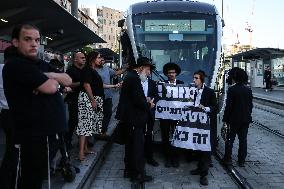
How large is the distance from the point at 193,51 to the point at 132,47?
1448 mm

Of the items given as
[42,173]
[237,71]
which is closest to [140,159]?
[237,71]

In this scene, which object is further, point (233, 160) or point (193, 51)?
point (193, 51)

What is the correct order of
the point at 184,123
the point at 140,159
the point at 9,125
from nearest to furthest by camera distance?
1. the point at 9,125
2. the point at 140,159
3. the point at 184,123

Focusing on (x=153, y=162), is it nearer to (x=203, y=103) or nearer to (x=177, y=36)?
(x=203, y=103)

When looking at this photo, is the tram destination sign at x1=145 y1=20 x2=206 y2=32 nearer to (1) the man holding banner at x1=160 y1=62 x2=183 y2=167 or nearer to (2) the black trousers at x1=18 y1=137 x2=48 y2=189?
(1) the man holding banner at x1=160 y1=62 x2=183 y2=167

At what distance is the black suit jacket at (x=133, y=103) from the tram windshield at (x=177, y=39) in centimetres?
312

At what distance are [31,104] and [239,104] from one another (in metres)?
4.83

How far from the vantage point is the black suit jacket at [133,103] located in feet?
20.2

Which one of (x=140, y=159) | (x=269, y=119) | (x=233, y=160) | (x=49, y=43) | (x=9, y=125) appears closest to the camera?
(x=9, y=125)

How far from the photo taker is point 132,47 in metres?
9.59

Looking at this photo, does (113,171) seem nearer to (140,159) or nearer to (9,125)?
(140,159)

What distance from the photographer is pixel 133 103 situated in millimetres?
6258

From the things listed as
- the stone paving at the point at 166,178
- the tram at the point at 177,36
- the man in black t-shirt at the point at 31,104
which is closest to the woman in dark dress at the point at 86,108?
the stone paving at the point at 166,178

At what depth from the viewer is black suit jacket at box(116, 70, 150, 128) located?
6.17 metres
